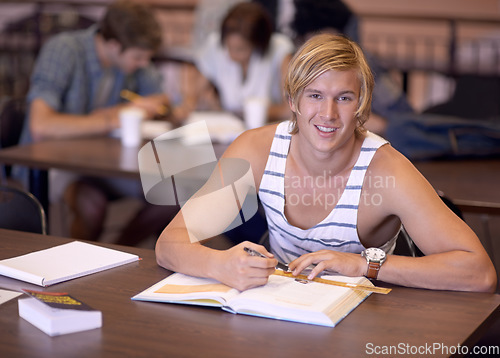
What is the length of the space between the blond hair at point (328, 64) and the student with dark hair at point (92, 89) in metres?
1.57

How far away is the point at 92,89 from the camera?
3359 mm

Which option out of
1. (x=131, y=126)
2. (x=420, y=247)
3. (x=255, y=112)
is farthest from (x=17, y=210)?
(x=255, y=112)

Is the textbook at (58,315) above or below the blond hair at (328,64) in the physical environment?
below

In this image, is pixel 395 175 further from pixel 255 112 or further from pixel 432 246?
pixel 255 112

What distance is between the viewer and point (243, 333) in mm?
1237

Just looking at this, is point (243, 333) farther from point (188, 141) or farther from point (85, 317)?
point (188, 141)

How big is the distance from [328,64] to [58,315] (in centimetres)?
84

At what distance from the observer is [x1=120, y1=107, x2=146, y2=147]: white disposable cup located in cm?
289

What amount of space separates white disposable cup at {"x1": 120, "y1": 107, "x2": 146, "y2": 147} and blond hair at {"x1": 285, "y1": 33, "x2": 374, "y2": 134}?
4.32ft

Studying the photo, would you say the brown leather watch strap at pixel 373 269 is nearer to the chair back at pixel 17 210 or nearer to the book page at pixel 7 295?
the book page at pixel 7 295

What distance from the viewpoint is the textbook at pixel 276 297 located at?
50.8 inches

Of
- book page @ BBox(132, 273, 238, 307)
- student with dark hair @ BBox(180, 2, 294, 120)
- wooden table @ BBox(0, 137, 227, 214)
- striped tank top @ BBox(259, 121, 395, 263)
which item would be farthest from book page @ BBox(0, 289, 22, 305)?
student with dark hair @ BBox(180, 2, 294, 120)

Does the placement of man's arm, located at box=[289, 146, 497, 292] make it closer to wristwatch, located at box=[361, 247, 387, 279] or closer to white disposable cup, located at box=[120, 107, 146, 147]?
wristwatch, located at box=[361, 247, 387, 279]

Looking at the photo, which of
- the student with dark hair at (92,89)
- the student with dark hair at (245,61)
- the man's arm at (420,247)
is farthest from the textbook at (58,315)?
the student with dark hair at (245,61)
